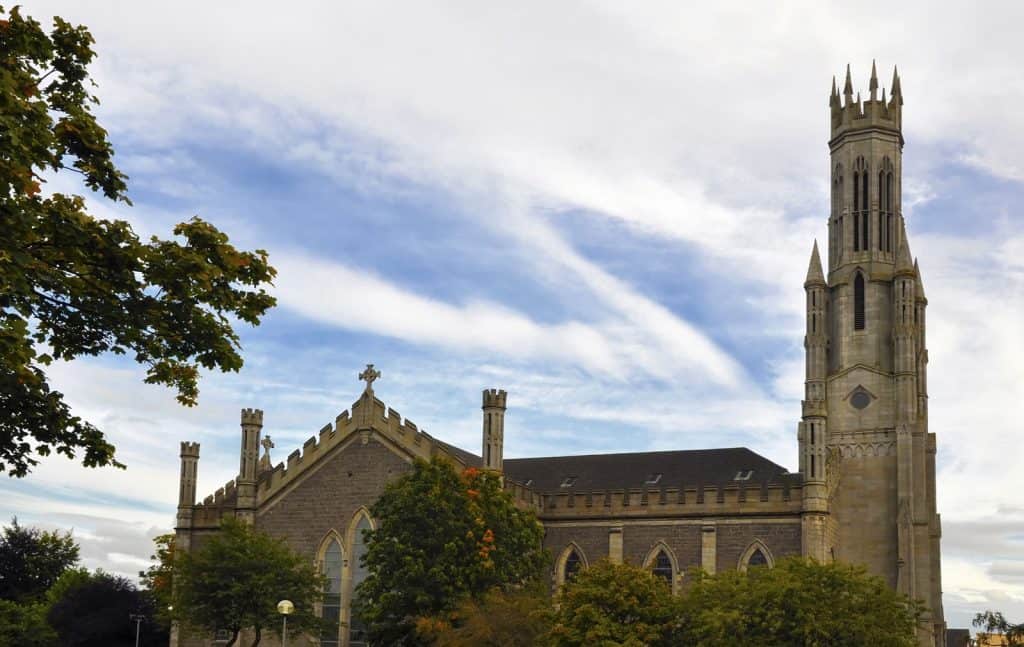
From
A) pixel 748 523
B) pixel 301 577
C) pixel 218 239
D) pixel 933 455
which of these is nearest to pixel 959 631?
pixel 933 455

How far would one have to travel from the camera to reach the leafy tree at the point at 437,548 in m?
43.9

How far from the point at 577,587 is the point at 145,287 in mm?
25406

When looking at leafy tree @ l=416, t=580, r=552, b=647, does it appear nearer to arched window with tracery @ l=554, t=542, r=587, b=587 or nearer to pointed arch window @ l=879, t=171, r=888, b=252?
arched window with tracery @ l=554, t=542, r=587, b=587

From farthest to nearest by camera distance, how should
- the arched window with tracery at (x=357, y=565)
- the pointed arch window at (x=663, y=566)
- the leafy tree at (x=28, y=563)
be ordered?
the leafy tree at (x=28, y=563) < the pointed arch window at (x=663, y=566) < the arched window with tracery at (x=357, y=565)

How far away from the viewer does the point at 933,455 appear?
6284 centimetres

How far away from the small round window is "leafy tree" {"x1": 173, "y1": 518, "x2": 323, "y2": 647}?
96.8 feet

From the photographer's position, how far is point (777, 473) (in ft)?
195

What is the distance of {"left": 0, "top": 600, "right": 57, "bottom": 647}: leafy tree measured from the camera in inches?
2422

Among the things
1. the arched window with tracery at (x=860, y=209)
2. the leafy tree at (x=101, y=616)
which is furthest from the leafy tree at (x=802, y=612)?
the leafy tree at (x=101, y=616)

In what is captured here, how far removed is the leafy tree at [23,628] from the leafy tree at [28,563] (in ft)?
52.3

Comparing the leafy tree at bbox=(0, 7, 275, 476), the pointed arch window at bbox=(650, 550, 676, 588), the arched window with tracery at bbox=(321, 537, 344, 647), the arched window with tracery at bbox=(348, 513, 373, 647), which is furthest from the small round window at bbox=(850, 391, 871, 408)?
the leafy tree at bbox=(0, 7, 275, 476)

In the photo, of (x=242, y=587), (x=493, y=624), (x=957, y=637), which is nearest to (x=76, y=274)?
(x=493, y=624)

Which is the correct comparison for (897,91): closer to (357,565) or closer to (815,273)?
(815,273)

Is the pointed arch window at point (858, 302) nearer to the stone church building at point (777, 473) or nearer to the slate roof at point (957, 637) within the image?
the stone church building at point (777, 473)
